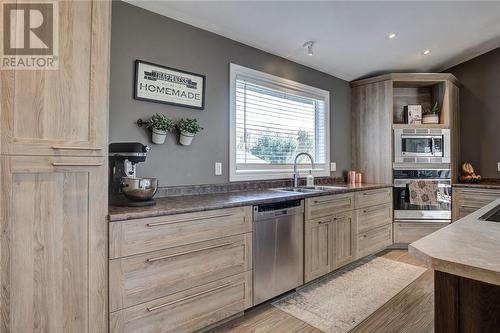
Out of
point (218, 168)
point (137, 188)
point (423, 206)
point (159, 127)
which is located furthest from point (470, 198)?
point (137, 188)

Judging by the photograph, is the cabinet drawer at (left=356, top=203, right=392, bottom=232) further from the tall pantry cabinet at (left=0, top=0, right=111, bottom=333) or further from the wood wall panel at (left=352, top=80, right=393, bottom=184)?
the tall pantry cabinet at (left=0, top=0, right=111, bottom=333)

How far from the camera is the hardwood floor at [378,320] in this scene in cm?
201

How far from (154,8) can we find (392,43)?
2747 mm

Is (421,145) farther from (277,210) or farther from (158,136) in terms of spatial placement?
(158,136)

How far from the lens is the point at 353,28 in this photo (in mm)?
2969

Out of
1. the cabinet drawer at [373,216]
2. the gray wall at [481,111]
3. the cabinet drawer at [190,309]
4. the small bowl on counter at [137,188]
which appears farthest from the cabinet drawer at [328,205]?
the gray wall at [481,111]

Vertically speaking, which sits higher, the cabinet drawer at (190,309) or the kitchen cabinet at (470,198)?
the kitchen cabinet at (470,198)

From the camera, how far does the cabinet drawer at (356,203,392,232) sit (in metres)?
3.30

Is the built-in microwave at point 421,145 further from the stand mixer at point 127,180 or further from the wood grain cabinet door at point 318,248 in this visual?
the stand mixer at point 127,180

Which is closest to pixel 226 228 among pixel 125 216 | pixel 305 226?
pixel 125 216

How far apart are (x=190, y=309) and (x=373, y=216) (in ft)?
8.46

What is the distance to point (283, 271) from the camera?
93.6 inches

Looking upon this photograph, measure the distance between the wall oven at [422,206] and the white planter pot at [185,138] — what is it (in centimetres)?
297

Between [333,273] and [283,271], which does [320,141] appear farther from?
[283,271]
